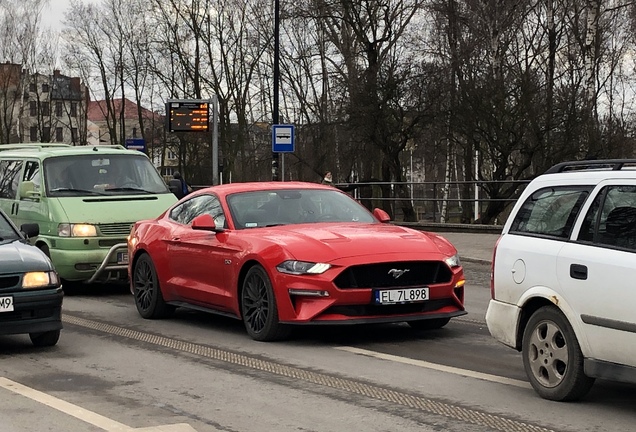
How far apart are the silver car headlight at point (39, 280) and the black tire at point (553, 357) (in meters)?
4.27

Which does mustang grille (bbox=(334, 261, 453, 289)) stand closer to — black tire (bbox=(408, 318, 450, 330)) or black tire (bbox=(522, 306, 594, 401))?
black tire (bbox=(408, 318, 450, 330))

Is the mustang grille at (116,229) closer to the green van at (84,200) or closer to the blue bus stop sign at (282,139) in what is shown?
the green van at (84,200)

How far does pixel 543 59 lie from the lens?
133 feet

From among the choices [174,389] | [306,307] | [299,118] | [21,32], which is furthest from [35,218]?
[21,32]

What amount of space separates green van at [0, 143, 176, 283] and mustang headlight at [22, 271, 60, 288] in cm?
473

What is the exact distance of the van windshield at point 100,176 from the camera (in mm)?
15359

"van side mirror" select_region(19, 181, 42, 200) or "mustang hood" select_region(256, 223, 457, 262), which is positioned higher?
"van side mirror" select_region(19, 181, 42, 200)

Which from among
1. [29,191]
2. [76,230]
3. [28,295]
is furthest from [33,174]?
[28,295]

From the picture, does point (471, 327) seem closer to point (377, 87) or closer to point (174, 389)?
point (174, 389)

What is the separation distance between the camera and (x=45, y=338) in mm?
9953

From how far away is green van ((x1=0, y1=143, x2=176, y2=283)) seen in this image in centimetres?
1456

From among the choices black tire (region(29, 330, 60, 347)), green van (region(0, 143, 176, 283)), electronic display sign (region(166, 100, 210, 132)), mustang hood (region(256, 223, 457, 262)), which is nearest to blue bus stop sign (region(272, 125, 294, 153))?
electronic display sign (region(166, 100, 210, 132))

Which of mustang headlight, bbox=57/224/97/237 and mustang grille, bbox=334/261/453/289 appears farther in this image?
mustang headlight, bbox=57/224/97/237

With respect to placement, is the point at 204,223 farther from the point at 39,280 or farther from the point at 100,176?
the point at 100,176
